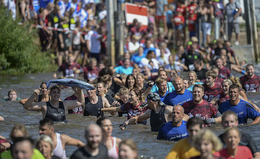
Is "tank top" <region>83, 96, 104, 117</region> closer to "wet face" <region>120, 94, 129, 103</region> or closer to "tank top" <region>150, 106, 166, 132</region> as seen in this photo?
"wet face" <region>120, 94, 129, 103</region>

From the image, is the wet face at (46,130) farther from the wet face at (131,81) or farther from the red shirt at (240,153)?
the wet face at (131,81)

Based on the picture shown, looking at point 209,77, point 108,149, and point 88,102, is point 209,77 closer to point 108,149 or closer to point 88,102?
point 88,102

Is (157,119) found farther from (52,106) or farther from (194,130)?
(194,130)

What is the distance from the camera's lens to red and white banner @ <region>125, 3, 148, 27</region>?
1869cm

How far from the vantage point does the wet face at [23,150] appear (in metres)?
5.55

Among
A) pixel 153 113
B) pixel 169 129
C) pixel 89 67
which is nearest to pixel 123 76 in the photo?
pixel 89 67

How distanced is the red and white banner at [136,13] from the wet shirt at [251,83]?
19.2 ft

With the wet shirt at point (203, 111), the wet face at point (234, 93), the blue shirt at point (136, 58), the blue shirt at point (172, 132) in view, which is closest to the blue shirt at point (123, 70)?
the blue shirt at point (136, 58)

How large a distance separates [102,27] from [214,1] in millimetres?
4984

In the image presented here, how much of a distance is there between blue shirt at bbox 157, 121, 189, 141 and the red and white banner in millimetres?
10610

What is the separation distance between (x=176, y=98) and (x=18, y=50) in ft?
31.1

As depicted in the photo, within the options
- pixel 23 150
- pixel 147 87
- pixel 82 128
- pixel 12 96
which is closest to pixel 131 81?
pixel 147 87

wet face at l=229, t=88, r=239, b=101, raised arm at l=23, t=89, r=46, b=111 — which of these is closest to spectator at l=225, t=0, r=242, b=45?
wet face at l=229, t=88, r=239, b=101

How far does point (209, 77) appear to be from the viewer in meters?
11.9
